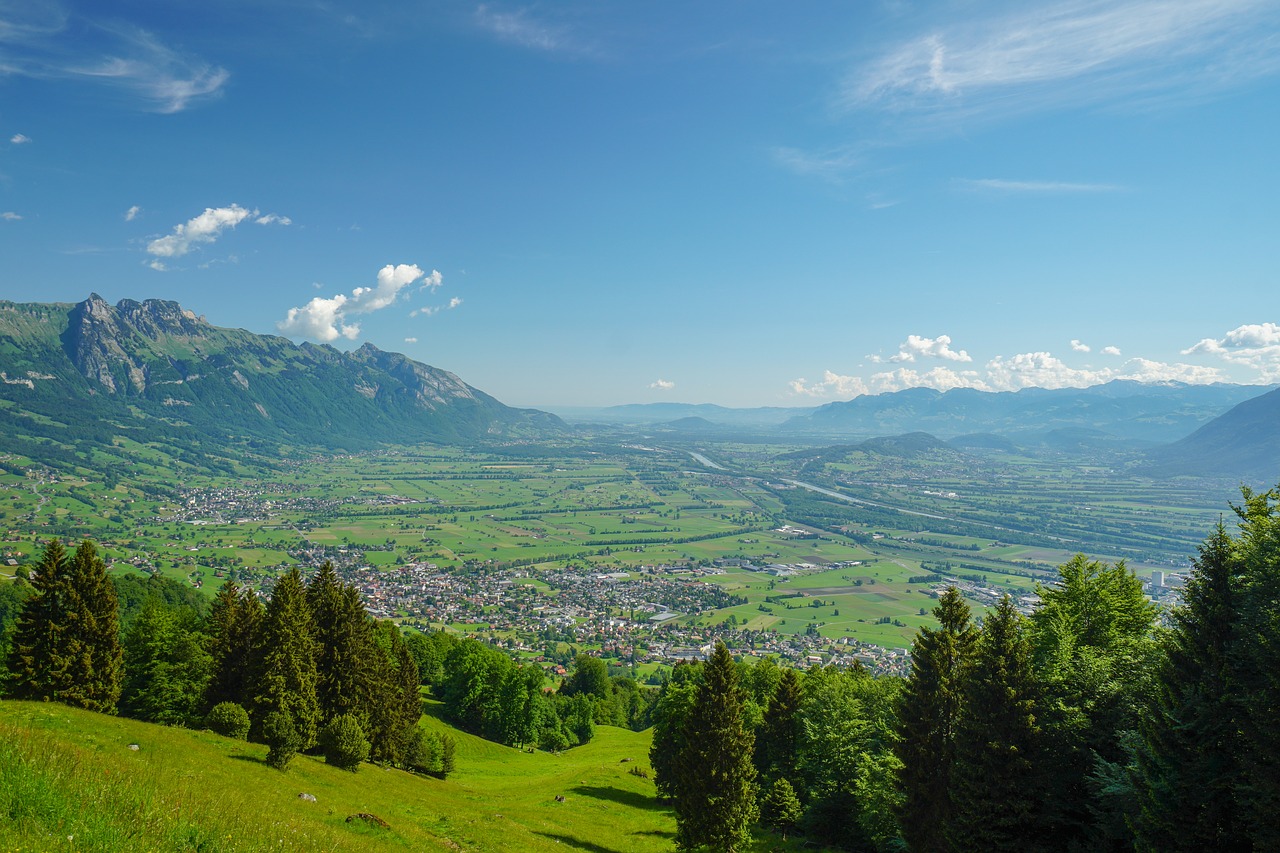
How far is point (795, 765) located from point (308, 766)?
97.2ft

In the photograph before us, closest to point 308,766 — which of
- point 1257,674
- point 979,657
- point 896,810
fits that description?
point 896,810

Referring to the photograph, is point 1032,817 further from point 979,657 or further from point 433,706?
Answer: point 433,706

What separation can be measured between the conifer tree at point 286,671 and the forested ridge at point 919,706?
0.12 meters

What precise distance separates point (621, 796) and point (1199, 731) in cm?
3758

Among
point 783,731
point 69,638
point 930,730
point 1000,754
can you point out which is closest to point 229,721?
point 69,638

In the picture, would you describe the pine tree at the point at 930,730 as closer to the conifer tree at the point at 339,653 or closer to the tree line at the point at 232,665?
the tree line at the point at 232,665

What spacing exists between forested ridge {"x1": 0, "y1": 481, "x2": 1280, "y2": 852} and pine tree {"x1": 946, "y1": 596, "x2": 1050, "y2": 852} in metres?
0.08

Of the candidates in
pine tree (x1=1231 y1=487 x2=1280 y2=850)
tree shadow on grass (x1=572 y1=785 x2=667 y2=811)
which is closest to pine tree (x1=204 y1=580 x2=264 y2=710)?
tree shadow on grass (x1=572 y1=785 x2=667 y2=811)

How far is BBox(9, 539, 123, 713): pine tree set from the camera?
104 feet

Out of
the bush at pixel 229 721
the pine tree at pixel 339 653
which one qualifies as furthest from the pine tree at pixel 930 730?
the bush at pixel 229 721

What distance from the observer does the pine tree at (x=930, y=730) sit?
2559 cm

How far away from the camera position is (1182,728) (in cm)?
1789

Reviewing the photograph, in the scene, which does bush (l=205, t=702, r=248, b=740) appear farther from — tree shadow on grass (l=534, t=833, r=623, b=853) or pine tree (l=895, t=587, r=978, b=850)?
pine tree (l=895, t=587, r=978, b=850)

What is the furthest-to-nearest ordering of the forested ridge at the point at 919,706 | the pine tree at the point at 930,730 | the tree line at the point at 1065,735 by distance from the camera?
the pine tree at the point at 930,730 < the forested ridge at the point at 919,706 < the tree line at the point at 1065,735
